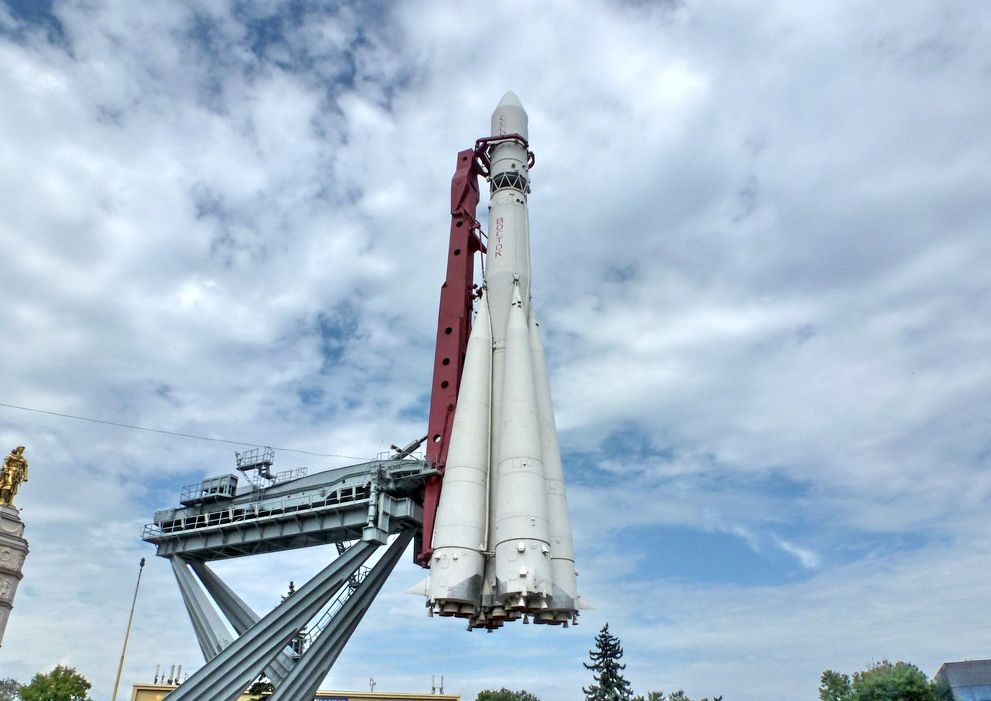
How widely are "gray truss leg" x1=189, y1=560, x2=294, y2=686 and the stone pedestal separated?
895cm

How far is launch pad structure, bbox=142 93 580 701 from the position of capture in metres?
23.5

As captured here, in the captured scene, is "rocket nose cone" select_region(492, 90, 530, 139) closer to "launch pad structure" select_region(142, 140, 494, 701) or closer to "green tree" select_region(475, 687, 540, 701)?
"launch pad structure" select_region(142, 140, 494, 701)

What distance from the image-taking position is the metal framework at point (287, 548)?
29.8 meters

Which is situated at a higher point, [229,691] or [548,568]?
[548,568]

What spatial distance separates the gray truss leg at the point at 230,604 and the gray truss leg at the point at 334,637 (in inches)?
78.0

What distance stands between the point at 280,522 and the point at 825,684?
59.3 meters

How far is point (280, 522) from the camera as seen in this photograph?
33781 millimetres

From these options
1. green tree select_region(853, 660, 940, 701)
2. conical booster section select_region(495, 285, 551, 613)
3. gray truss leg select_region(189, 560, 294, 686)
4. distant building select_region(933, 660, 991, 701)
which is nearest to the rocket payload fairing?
conical booster section select_region(495, 285, 551, 613)

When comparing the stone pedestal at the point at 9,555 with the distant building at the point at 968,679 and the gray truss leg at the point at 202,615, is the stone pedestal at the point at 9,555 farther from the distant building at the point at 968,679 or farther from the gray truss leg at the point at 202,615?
the distant building at the point at 968,679

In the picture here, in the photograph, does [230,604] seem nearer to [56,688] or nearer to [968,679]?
[56,688]

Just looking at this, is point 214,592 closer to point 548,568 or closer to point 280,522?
point 280,522

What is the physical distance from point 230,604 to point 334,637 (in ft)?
23.4

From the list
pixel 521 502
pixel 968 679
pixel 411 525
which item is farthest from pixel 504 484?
pixel 968 679

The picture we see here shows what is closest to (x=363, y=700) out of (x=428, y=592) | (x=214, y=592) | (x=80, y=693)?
(x=80, y=693)
